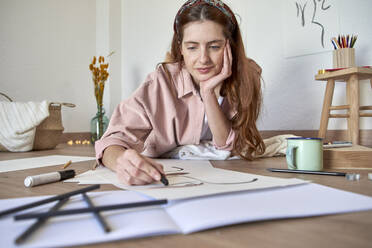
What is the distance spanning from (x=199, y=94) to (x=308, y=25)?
1216 mm

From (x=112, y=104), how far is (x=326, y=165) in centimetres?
275

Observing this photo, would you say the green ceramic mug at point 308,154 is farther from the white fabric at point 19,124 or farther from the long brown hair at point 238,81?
the white fabric at point 19,124

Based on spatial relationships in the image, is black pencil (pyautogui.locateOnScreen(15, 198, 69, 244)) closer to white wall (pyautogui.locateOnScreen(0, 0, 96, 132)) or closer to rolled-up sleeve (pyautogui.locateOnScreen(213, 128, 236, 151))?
rolled-up sleeve (pyautogui.locateOnScreen(213, 128, 236, 151))

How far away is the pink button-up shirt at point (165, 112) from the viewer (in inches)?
39.8

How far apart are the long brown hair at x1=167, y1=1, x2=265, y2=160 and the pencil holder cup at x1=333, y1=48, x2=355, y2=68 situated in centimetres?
73

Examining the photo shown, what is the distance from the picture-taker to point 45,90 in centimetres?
276

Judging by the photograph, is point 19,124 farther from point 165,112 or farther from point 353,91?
point 353,91

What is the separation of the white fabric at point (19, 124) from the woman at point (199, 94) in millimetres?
1153

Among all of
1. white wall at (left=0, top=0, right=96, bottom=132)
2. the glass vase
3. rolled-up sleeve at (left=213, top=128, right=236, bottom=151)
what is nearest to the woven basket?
the glass vase

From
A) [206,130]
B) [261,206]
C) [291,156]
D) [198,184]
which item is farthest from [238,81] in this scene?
[261,206]

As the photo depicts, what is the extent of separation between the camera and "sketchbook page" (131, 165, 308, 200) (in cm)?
46

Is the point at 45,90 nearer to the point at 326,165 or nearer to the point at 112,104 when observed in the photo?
the point at 112,104

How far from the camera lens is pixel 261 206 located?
40 cm

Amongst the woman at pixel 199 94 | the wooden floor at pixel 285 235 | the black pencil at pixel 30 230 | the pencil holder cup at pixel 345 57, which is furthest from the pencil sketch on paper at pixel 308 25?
the black pencil at pixel 30 230
